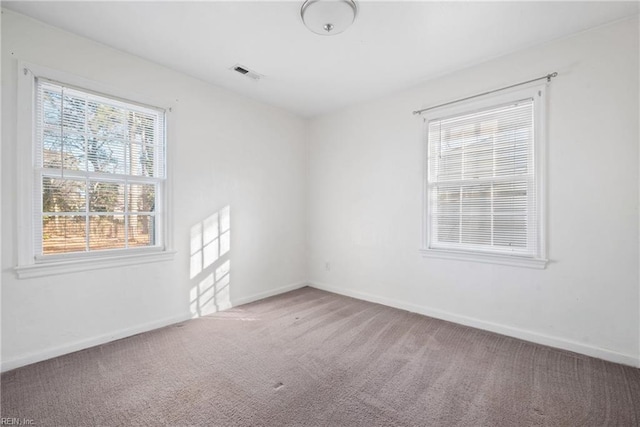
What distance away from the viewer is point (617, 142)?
7.38 ft

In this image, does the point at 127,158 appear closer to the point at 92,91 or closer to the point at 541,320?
the point at 92,91

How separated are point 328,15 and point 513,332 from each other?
10.6 feet

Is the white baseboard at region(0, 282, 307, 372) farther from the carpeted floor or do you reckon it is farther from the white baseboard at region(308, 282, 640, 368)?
the white baseboard at region(308, 282, 640, 368)

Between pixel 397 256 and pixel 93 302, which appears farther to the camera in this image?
pixel 397 256

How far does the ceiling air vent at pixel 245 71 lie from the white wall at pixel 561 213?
5.13 feet

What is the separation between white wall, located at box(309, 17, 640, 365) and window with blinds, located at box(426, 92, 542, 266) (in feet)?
0.48

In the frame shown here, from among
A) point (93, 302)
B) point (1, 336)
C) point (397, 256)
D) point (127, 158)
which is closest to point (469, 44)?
point (397, 256)

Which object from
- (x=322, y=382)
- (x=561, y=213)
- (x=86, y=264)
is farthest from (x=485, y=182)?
(x=86, y=264)

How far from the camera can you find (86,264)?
8.13 feet

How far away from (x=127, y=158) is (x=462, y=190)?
3.45 meters

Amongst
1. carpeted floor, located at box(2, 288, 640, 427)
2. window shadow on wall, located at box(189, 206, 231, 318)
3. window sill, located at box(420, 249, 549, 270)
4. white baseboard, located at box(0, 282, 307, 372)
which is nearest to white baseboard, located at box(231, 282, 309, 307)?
window shadow on wall, located at box(189, 206, 231, 318)

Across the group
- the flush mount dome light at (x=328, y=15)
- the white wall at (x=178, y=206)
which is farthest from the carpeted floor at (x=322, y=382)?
the flush mount dome light at (x=328, y=15)

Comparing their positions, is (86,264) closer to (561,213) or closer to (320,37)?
(320,37)

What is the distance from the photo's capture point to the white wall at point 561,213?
2234 mm
